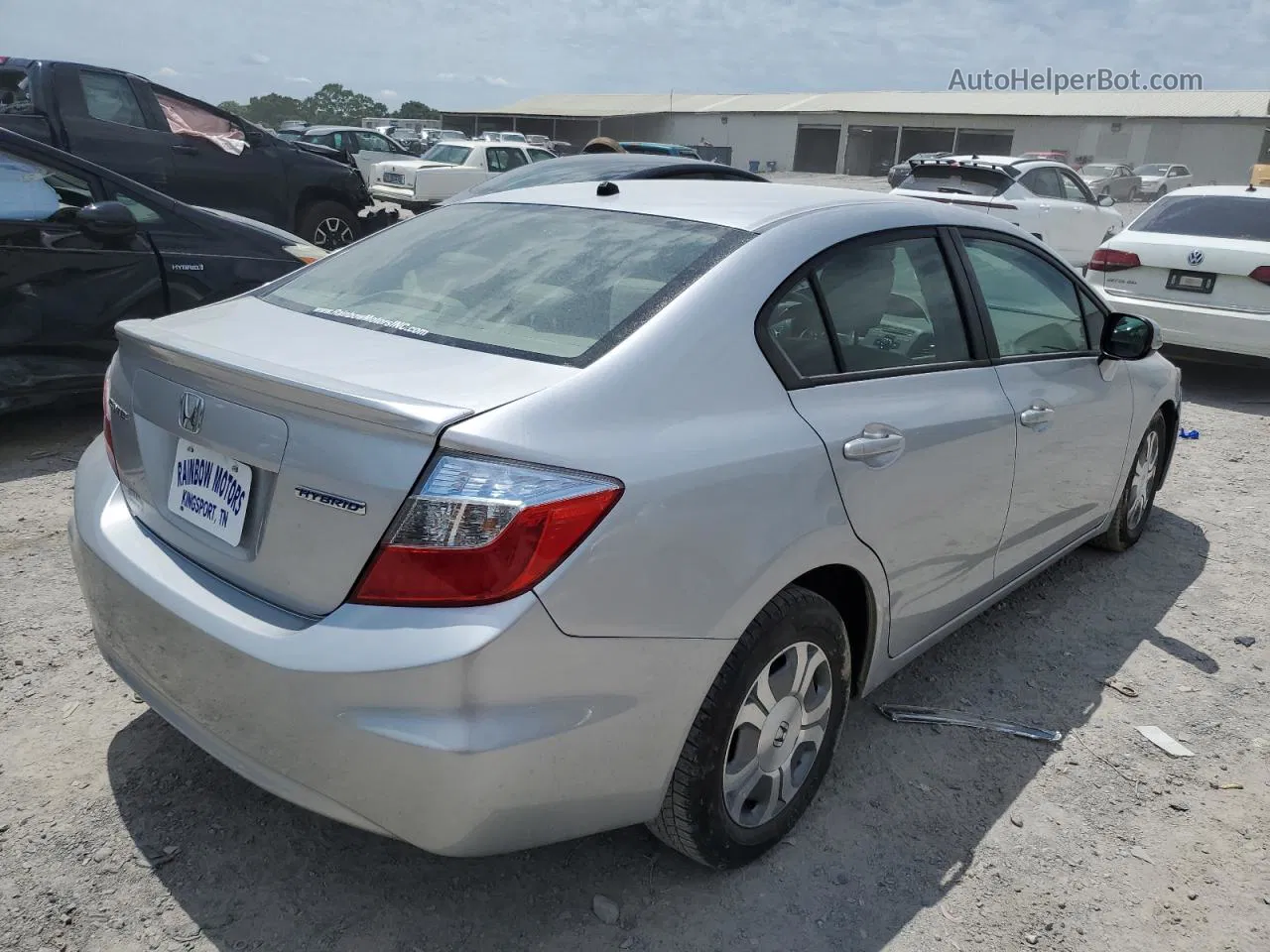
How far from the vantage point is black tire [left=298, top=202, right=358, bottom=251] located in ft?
33.4

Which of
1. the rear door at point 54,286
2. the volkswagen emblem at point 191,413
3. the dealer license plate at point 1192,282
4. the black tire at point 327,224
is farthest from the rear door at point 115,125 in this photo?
the dealer license plate at point 1192,282

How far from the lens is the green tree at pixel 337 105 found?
3489 inches

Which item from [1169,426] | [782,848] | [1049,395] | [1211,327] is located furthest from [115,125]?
[1211,327]

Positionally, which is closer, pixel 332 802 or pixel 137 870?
pixel 332 802

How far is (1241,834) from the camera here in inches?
109

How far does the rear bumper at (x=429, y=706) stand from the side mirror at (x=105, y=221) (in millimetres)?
3560

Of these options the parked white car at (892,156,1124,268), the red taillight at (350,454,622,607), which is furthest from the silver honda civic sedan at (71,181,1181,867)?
the parked white car at (892,156,1124,268)

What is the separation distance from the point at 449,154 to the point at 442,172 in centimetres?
231

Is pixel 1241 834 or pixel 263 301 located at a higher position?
pixel 263 301

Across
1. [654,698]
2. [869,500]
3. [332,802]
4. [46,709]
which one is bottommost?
[46,709]

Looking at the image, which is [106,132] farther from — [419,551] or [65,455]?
[419,551]

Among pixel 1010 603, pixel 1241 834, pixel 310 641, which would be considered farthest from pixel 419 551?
pixel 1010 603

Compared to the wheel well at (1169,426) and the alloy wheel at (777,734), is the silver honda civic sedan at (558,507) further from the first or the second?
→ the wheel well at (1169,426)

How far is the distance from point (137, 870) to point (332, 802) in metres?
0.73
